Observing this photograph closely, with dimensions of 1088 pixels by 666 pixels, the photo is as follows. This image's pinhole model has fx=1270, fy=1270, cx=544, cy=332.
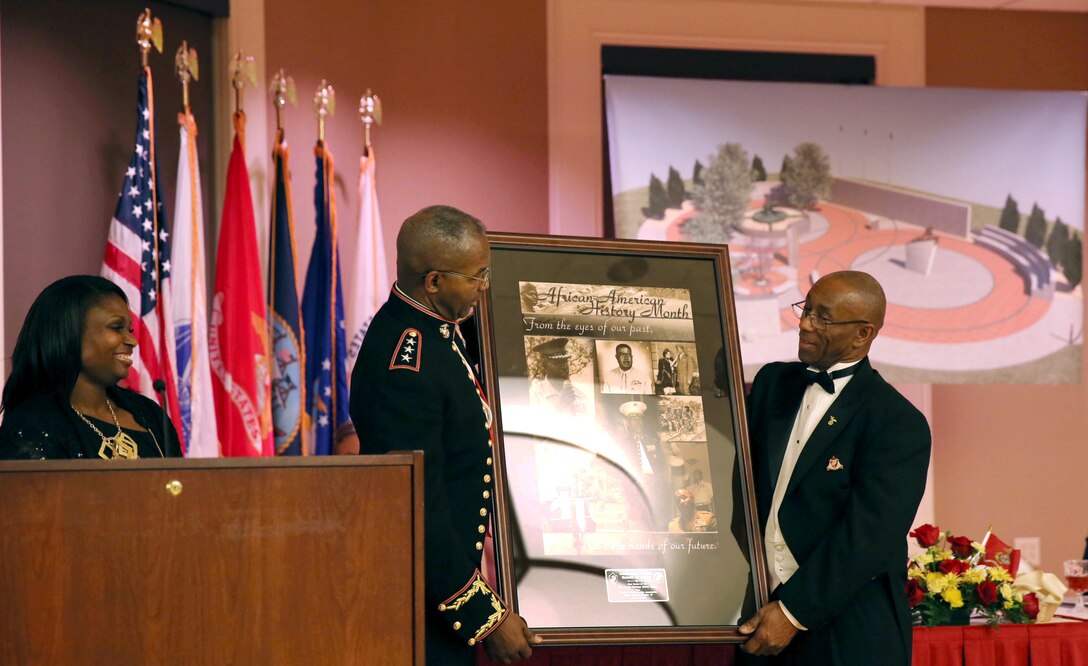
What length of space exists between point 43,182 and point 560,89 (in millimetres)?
2380

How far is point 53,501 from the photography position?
1916 millimetres

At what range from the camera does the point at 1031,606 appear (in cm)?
353

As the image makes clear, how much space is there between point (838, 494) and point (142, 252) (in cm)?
273

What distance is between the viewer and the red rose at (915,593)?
3.46 m

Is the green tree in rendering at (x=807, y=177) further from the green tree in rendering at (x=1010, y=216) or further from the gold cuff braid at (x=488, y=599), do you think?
the gold cuff braid at (x=488, y=599)

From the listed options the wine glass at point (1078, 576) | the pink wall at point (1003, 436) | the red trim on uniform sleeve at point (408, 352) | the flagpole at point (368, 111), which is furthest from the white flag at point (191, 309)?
the pink wall at point (1003, 436)

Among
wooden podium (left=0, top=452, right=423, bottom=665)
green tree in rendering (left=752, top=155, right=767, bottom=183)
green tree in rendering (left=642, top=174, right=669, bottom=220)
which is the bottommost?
wooden podium (left=0, top=452, right=423, bottom=665)

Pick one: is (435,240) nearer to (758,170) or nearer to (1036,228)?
(758,170)

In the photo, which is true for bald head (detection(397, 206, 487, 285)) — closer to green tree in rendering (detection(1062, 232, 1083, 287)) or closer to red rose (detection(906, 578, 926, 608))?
red rose (detection(906, 578, 926, 608))

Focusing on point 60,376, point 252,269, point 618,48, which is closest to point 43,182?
point 252,269

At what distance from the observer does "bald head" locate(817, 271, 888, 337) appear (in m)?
2.97

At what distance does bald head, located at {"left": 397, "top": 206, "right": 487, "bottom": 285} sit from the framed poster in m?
0.37

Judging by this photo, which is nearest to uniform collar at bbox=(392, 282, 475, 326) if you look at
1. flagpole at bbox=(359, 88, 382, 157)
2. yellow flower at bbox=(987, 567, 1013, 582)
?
yellow flower at bbox=(987, 567, 1013, 582)

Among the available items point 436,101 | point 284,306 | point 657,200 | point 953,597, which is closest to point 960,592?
point 953,597
